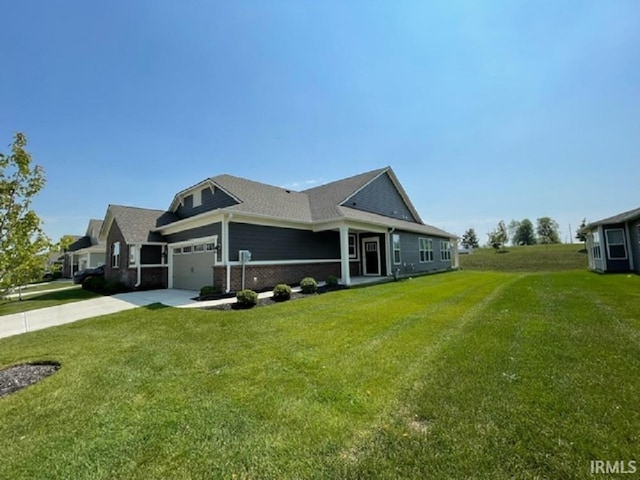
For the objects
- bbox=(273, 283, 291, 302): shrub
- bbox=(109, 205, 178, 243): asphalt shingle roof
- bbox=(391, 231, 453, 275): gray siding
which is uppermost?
bbox=(109, 205, 178, 243): asphalt shingle roof

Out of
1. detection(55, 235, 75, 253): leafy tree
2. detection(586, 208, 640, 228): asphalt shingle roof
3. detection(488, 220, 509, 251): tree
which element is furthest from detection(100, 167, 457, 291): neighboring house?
detection(488, 220, 509, 251): tree

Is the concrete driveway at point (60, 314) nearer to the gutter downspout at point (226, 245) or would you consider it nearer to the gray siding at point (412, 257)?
the gutter downspout at point (226, 245)

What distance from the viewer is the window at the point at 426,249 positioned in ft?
69.5

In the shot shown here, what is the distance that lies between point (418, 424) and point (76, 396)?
4.17 metres

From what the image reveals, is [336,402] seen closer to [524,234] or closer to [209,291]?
[209,291]

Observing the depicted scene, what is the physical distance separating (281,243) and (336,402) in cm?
1059

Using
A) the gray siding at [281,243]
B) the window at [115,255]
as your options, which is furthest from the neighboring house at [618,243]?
the window at [115,255]

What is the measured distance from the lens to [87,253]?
88.1ft

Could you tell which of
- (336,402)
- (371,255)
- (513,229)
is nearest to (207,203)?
(371,255)

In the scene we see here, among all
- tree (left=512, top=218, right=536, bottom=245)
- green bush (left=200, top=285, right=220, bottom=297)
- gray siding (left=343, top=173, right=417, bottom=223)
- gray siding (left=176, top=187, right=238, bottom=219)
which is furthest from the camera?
tree (left=512, top=218, right=536, bottom=245)

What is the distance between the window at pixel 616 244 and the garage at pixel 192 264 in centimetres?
2209

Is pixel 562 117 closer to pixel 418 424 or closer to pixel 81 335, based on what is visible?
pixel 418 424

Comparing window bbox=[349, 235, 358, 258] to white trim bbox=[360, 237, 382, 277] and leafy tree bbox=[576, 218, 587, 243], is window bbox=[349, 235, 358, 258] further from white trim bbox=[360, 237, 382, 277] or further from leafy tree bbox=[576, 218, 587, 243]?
leafy tree bbox=[576, 218, 587, 243]

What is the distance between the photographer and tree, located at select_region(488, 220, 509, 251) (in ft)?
177
